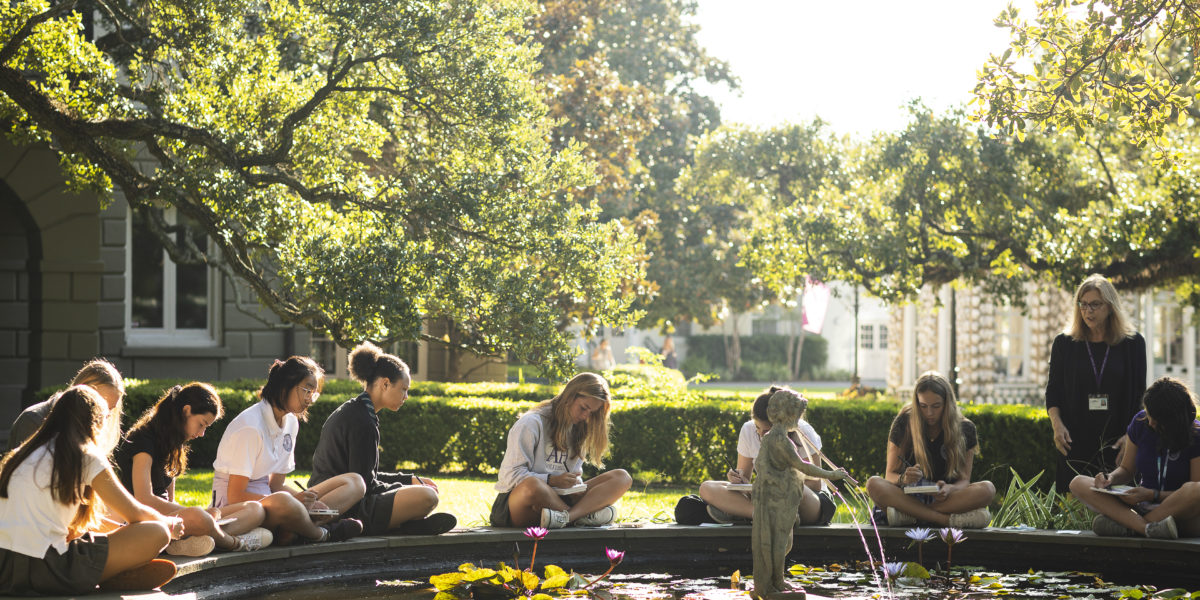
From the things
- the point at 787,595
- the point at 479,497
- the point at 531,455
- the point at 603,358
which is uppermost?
the point at 603,358

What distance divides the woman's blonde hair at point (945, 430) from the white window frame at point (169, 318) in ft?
44.2

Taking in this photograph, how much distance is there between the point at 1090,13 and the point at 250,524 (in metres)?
6.50

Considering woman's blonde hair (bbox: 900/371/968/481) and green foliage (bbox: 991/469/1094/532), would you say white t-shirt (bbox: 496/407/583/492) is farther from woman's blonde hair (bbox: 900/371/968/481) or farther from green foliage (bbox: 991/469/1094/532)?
green foliage (bbox: 991/469/1094/532)

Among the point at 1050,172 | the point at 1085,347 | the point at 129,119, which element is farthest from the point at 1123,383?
the point at 129,119

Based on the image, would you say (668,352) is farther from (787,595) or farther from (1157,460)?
(787,595)

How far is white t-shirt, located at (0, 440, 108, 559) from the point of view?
17.6 ft

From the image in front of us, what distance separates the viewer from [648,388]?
51.5 ft

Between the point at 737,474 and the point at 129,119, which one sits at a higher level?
the point at 129,119

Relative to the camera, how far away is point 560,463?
26.6ft

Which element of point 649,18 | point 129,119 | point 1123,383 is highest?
point 649,18

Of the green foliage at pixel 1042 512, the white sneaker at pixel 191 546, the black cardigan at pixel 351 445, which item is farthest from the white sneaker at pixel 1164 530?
the white sneaker at pixel 191 546

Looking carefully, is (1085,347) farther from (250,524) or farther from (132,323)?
(132,323)

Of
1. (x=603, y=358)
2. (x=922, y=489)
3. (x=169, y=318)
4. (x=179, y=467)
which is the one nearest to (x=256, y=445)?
(x=179, y=467)

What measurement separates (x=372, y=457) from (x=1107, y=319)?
17.2 ft
